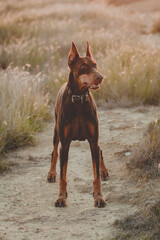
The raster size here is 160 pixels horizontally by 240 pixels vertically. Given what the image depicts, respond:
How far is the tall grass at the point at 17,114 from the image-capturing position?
6.51m

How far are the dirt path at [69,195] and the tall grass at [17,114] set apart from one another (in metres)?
0.25

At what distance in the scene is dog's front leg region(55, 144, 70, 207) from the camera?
4.22 metres

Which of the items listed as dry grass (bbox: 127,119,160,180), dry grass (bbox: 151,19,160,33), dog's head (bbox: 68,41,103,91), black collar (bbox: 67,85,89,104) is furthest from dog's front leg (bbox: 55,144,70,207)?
dry grass (bbox: 151,19,160,33)

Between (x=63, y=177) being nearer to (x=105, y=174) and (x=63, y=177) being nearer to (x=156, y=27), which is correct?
(x=105, y=174)

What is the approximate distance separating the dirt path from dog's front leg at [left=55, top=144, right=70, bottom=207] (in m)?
0.08

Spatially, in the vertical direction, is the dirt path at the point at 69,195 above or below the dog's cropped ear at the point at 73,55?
below

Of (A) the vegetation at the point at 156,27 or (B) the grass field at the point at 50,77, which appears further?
(A) the vegetation at the point at 156,27

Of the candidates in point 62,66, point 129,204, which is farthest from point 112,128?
point 62,66

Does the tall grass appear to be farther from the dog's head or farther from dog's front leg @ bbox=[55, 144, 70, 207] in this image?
the dog's head

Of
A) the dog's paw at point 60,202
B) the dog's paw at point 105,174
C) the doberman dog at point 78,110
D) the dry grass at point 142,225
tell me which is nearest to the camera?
the dry grass at point 142,225

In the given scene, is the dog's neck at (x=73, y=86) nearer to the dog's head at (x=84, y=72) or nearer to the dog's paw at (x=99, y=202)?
the dog's head at (x=84, y=72)

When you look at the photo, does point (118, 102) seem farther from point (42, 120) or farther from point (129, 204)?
point (129, 204)

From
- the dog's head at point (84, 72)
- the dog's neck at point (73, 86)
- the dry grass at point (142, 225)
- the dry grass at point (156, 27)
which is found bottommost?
the dry grass at point (142, 225)

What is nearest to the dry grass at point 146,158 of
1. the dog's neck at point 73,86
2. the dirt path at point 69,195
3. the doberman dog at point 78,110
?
the dirt path at point 69,195
